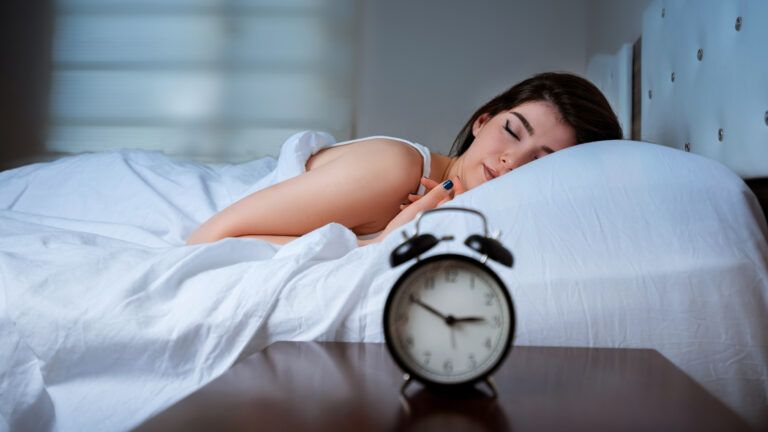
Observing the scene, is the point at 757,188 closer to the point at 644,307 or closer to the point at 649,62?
the point at 644,307

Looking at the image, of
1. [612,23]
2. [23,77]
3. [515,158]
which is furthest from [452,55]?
[23,77]

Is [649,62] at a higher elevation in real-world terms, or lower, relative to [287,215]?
higher

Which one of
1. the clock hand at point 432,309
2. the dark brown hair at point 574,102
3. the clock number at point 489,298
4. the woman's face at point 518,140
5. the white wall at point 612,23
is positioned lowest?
the clock hand at point 432,309

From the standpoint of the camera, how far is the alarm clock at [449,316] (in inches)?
22.3

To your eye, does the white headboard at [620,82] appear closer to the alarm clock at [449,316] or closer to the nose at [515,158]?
the nose at [515,158]

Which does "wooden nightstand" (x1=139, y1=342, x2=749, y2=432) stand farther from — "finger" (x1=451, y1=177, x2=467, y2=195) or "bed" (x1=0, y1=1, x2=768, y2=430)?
"finger" (x1=451, y1=177, x2=467, y2=195)

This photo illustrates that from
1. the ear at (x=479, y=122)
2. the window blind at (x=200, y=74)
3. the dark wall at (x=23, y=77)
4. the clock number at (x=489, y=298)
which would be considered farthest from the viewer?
the dark wall at (x=23, y=77)

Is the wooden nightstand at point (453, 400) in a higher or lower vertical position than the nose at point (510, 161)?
lower

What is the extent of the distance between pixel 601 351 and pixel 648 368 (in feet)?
0.28

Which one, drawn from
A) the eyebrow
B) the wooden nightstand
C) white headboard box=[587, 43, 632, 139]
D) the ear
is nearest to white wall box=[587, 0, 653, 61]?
white headboard box=[587, 43, 632, 139]

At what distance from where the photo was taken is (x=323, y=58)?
3.69 m

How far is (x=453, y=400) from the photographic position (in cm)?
55

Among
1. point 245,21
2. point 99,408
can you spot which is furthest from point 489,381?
point 245,21

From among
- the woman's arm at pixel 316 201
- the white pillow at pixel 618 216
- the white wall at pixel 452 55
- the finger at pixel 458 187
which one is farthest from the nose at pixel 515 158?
the white wall at pixel 452 55
